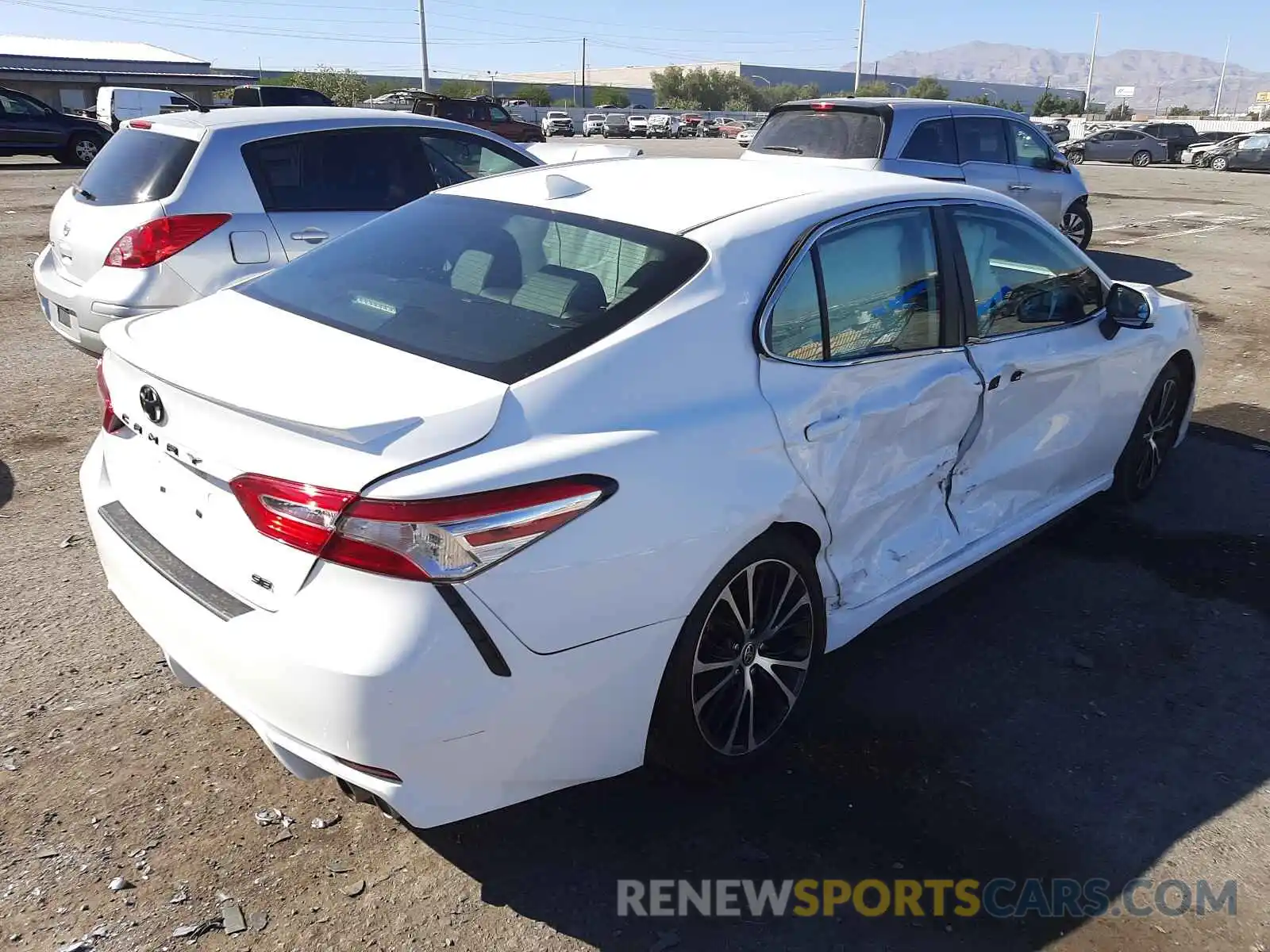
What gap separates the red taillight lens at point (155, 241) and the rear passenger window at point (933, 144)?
21.1 feet

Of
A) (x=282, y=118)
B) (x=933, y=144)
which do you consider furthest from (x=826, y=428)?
(x=933, y=144)

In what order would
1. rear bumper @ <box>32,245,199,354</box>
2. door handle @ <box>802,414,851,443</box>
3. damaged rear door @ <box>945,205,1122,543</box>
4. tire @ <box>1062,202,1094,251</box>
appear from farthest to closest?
tire @ <box>1062,202,1094,251</box> < rear bumper @ <box>32,245,199,354</box> < damaged rear door @ <box>945,205,1122,543</box> < door handle @ <box>802,414,851,443</box>

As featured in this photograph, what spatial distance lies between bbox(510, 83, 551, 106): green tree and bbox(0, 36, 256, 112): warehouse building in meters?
23.0

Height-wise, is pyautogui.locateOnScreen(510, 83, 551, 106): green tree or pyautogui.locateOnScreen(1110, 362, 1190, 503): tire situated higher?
pyautogui.locateOnScreen(510, 83, 551, 106): green tree

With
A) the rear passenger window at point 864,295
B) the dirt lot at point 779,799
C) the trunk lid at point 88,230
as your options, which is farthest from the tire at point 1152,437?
the trunk lid at point 88,230

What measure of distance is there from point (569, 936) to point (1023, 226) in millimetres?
3164

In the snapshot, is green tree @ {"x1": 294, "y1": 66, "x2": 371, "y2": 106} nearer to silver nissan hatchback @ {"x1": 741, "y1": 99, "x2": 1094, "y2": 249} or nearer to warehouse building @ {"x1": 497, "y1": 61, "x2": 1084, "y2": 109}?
warehouse building @ {"x1": 497, "y1": 61, "x2": 1084, "y2": 109}

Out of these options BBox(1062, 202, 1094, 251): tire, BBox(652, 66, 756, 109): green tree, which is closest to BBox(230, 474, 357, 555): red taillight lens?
BBox(1062, 202, 1094, 251): tire

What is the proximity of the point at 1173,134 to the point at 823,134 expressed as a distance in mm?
34537

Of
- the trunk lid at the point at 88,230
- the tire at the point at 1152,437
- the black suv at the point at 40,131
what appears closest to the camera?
the tire at the point at 1152,437

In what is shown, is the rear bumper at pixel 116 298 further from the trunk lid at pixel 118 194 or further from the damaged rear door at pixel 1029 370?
the damaged rear door at pixel 1029 370

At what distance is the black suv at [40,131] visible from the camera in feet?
71.6

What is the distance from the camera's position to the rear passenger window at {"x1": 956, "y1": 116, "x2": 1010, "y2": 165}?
404 inches

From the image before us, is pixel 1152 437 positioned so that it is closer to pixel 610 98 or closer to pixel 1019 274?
pixel 1019 274
